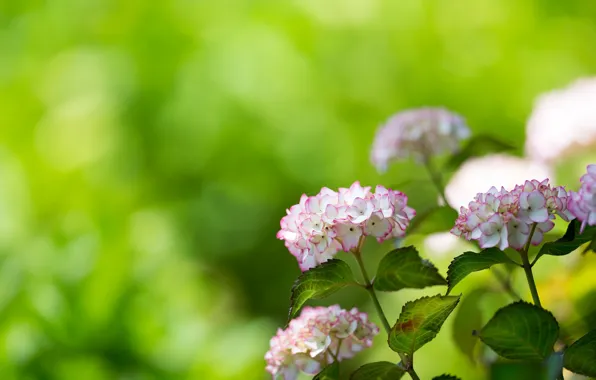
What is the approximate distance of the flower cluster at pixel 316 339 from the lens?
579 millimetres

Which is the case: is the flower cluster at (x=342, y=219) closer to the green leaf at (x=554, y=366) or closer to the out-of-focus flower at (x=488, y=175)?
the green leaf at (x=554, y=366)

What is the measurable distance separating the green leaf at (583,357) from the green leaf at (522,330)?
1 cm

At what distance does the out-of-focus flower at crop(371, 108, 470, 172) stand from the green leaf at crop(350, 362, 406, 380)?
336 mm

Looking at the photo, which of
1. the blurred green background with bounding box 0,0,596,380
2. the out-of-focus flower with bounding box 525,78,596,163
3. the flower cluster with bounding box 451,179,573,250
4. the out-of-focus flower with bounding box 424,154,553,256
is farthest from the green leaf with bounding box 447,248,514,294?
the blurred green background with bounding box 0,0,596,380

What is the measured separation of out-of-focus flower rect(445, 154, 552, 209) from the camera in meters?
1.10

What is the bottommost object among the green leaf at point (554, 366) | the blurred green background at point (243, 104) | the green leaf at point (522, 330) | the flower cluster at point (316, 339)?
the green leaf at point (554, 366)

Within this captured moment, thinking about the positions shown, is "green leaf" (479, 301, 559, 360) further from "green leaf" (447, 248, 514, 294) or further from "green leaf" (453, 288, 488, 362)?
"green leaf" (453, 288, 488, 362)

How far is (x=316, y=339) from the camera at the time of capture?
58 cm

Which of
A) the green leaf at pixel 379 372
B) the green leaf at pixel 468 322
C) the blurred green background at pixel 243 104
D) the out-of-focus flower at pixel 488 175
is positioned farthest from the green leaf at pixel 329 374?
the blurred green background at pixel 243 104

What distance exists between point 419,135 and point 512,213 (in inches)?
12.9

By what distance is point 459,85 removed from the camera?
7.32ft

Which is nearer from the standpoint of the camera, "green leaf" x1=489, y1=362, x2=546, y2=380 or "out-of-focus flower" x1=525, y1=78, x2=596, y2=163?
"green leaf" x1=489, y1=362, x2=546, y2=380

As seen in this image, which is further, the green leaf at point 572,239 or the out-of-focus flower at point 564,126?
the out-of-focus flower at point 564,126

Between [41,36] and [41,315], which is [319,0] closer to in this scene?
[41,36]
